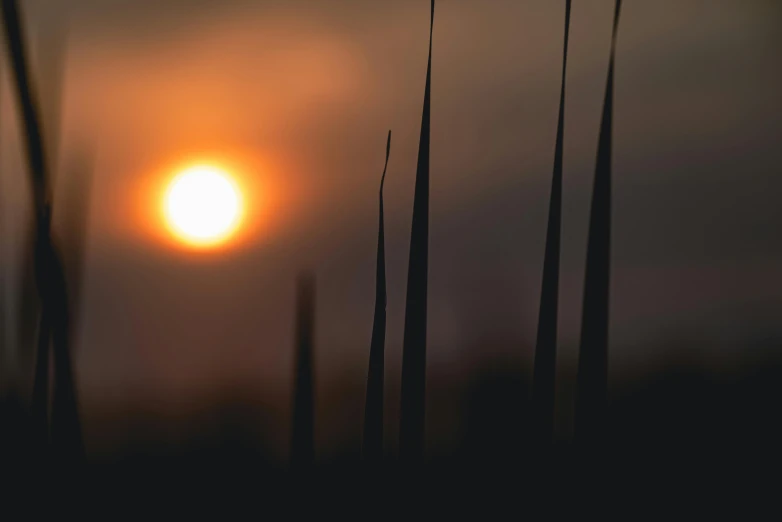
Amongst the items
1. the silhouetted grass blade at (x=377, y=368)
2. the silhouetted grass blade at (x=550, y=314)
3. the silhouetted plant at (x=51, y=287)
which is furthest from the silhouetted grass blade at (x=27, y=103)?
the silhouetted grass blade at (x=550, y=314)

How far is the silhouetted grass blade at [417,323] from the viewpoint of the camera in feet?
2.54

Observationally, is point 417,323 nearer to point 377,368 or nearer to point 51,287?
point 377,368

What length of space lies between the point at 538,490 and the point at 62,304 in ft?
1.65

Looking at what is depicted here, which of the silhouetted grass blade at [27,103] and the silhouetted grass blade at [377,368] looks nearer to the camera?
the silhouetted grass blade at [27,103]

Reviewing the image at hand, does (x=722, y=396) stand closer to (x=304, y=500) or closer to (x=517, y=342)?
(x=517, y=342)

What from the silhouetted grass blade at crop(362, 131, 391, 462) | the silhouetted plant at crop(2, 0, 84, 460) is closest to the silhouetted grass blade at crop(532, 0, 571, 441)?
the silhouetted grass blade at crop(362, 131, 391, 462)

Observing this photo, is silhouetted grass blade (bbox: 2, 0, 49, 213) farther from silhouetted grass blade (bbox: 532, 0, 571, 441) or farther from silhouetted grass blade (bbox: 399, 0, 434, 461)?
silhouetted grass blade (bbox: 532, 0, 571, 441)

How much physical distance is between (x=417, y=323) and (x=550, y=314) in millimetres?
131

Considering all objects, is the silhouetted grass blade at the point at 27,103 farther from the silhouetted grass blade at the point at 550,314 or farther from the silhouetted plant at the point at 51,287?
the silhouetted grass blade at the point at 550,314

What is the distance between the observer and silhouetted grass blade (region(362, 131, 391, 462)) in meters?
0.83

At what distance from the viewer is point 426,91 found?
2.59 feet

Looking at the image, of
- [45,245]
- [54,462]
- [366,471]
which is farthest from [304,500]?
[45,245]

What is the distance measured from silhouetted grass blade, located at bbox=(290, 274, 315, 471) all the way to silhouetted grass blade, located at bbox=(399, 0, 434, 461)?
0.80ft

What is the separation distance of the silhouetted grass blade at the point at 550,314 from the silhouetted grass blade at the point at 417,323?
0.38 feet
